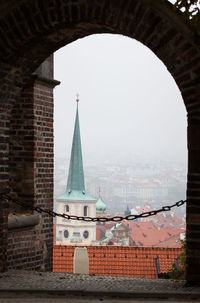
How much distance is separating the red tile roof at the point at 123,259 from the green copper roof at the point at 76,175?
1717 inches

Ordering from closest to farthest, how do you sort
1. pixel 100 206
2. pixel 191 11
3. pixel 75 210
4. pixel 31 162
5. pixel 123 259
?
pixel 191 11, pixel 31 162, pixel 123 259, pixel 75 210, pixel 100 206

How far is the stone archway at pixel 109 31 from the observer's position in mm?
5520

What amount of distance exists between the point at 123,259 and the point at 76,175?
52.2 m

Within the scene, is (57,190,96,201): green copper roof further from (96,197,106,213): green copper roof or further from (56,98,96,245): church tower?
(96,197,106,213): green copper roof

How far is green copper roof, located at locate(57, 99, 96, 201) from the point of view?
6431 cm

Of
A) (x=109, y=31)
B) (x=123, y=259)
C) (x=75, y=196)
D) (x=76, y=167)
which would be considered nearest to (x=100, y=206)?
(x=75, y=196)

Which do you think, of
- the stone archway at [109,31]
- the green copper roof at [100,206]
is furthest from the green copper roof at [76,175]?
the stone archway at [109,31]

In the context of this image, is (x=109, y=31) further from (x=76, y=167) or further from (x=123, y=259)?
(x=76, y=167)

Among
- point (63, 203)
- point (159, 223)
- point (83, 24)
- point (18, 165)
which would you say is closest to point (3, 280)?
point (18, 165)

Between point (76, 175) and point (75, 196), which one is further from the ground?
point (76, 175)

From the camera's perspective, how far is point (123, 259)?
1944 cm

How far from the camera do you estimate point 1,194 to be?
6.70 m

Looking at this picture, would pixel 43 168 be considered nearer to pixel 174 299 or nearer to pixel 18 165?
pixel 18 165

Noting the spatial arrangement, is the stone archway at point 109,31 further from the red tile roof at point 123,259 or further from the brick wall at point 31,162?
the red tile roof at point 123,259
